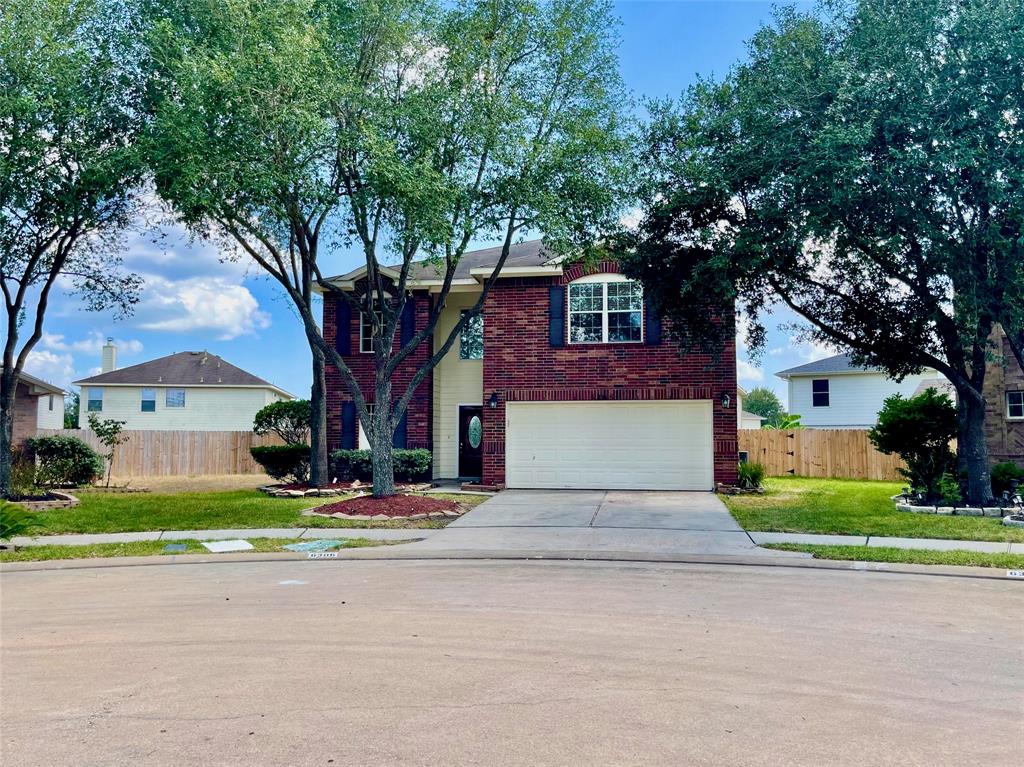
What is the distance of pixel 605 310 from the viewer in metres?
18.8

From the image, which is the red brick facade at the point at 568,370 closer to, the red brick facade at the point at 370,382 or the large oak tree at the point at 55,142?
the red brick facade at the point at 370,382

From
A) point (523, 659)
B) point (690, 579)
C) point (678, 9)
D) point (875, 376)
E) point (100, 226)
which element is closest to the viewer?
point (523, 659)

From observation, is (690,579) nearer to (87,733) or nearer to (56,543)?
(87,733)

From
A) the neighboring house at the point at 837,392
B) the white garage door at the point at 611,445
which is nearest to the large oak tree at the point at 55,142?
the white garage door at the point at 611,445

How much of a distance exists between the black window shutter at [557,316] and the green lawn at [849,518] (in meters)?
5.53

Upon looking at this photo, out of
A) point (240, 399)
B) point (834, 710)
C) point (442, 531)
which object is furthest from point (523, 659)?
point (240, 399)

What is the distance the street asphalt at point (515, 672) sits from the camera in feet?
12.6

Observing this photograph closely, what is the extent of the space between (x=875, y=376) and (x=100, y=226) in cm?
2886

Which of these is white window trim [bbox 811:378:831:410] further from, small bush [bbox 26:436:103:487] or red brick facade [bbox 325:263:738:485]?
small bush [bbox 26:436:103:487]

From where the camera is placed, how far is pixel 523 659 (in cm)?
533

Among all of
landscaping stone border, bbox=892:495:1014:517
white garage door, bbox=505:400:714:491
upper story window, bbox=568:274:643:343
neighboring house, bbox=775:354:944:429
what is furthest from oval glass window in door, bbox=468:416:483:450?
neighboring house, bbox=775:354:944:429

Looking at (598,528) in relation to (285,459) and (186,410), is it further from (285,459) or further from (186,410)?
(186,410)

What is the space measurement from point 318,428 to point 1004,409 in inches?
671

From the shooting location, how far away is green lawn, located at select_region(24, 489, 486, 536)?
40.9 feet
